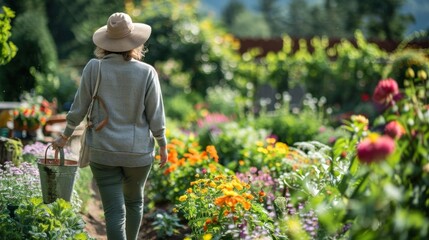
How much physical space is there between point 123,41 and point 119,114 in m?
0.41

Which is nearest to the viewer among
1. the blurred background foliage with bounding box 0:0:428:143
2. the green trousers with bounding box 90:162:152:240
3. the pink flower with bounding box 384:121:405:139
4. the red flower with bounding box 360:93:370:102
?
the pink flower with bounding box 384:121:405:139

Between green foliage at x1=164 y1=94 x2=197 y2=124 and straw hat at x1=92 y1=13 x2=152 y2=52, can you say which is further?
green foliage at x1=164 y1=94 x2=197 y2=124

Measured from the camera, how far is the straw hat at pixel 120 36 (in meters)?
3.64

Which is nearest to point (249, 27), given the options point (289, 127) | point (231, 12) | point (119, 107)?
point (231, 12)

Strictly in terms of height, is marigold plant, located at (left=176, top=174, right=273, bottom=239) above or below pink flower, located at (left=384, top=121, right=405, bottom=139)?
below

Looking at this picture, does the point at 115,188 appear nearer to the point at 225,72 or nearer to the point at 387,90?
the point at 387,90

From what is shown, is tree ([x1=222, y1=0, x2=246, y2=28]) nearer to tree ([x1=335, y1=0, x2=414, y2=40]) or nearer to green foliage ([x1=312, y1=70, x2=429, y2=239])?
tree ([x1=335, y1=0, x2=414, y2=40])

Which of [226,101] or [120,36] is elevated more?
[120,36]

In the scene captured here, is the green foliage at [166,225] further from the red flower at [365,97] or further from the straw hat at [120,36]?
the red flower at [365,97]

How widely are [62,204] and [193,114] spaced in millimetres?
6887

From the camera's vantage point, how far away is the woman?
3607 millimetres

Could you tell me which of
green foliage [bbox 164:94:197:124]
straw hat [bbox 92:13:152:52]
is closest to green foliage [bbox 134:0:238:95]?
green foliage [bbox 164:94:197:124]

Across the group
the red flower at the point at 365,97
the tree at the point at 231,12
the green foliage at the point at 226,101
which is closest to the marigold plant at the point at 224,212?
the green foliage at the point at 226,101

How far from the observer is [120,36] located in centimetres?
367
